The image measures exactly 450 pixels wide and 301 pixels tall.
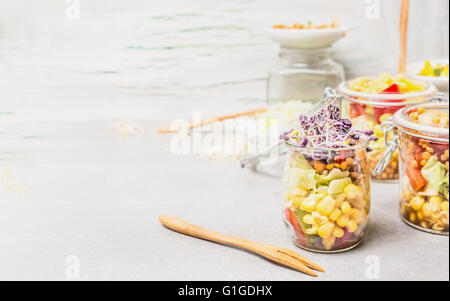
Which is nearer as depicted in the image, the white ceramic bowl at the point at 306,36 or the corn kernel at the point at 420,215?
the corn kernel at the point at 420,215

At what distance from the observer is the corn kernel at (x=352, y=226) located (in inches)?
32.8

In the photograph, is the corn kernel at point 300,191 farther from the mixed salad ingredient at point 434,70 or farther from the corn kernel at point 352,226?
the mixed salad ingredient at point 434,70

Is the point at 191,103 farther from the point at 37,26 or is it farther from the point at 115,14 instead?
the point at 37,26

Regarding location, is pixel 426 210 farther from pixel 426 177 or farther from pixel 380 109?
pixel 380 109

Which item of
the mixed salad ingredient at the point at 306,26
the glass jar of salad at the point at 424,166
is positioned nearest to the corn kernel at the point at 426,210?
the glass jar of salad at the point at 424,166

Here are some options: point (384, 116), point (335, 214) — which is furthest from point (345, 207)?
point (384, 116)

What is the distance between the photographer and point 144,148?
132cm

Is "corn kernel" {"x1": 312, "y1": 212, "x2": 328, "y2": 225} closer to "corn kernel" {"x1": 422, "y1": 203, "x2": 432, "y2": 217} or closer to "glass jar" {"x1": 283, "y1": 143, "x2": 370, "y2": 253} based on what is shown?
"glass jar" {"x1": 283, "y1": 143, "x2": 370, "y2": 253}

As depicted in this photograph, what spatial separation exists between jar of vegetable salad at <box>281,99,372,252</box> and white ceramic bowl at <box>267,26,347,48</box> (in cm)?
46

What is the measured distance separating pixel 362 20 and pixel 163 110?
0.56 m

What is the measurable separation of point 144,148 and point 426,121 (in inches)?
26.1

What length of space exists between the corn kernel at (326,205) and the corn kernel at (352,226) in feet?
0.15

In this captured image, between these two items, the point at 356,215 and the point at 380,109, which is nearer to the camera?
the point at 356,215

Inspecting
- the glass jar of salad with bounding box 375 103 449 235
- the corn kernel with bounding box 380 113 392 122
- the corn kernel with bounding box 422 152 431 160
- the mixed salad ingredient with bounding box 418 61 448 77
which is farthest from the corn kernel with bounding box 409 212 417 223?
the mixed salad ingredient with bounding box 418 61 448 77
